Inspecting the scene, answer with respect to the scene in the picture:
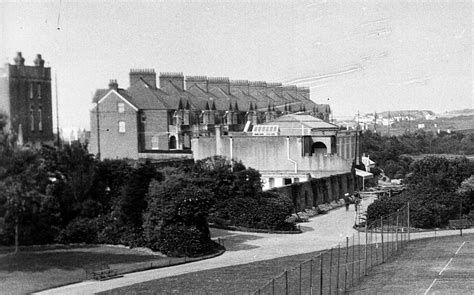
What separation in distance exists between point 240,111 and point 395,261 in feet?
189

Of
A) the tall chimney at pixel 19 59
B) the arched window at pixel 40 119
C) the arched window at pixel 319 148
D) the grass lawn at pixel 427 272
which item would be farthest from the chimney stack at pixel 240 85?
the tall chimney at pixel 19 59

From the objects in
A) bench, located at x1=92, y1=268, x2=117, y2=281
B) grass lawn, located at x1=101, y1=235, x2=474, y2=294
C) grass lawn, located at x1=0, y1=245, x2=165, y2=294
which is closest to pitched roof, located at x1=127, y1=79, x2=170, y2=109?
grass lawn, located at x1=0, y1=245, x2=165, y2=294

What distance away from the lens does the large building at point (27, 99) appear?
25781mm

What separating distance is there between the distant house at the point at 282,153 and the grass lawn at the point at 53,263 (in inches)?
1082

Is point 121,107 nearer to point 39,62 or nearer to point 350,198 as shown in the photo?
point 350,198

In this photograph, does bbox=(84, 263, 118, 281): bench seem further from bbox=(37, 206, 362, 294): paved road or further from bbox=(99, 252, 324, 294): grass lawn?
bbox=(99, 252, 324, 294): grass lawn

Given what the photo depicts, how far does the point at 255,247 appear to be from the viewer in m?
33.5

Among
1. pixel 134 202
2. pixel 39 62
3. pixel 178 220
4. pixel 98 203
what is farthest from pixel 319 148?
pixel 39 62

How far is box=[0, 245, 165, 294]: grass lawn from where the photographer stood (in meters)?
25.4

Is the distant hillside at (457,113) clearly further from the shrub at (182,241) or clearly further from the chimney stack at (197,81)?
the shrub at (182,241)

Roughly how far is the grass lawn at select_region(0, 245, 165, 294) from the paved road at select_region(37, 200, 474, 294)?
41.7 inches

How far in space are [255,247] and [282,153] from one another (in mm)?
26060

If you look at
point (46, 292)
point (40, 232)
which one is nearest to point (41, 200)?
point (40, 232)

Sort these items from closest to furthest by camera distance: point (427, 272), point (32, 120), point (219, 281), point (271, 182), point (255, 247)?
point (219, 281), point (427, 272), point (32, 120), point (255, 247), point (271, 182)
